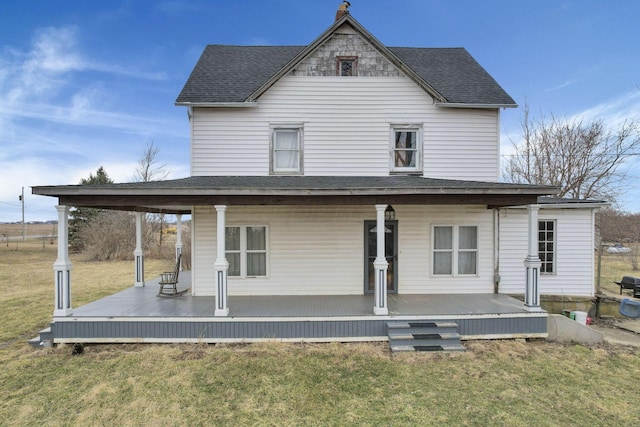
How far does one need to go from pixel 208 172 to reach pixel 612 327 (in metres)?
11.3

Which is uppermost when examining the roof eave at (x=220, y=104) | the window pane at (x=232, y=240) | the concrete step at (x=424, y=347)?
the roof eave at (x=220, y=104)

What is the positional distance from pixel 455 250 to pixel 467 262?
511 mm

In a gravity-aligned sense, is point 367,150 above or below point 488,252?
above

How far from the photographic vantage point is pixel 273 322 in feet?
19.9

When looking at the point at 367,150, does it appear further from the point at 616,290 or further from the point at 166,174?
the point at 166,174

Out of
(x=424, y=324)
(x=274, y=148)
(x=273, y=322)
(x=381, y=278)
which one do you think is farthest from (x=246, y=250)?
(x=424, y=324)

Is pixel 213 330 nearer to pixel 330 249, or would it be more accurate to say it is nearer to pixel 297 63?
pixel 330 249

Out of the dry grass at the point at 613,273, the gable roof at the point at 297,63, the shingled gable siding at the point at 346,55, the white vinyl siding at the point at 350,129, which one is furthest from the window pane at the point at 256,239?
the dry grass at the point at 613,273

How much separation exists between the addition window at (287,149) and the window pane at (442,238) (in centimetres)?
414

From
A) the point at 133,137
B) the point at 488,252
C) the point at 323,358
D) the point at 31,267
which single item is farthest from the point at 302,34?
the point at 323,358

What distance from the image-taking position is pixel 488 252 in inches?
325

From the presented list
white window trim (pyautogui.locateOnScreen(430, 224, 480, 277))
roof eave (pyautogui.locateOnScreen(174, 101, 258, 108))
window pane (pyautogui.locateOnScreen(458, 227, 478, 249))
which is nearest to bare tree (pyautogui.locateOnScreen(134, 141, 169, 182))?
roof eave (pyautogui.locateOnScreen(174, 101, 258, 108))

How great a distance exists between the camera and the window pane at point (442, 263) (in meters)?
8.25

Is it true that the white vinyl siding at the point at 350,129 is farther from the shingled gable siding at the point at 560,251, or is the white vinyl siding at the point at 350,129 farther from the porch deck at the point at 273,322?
the porch deck at the point at 273,322
